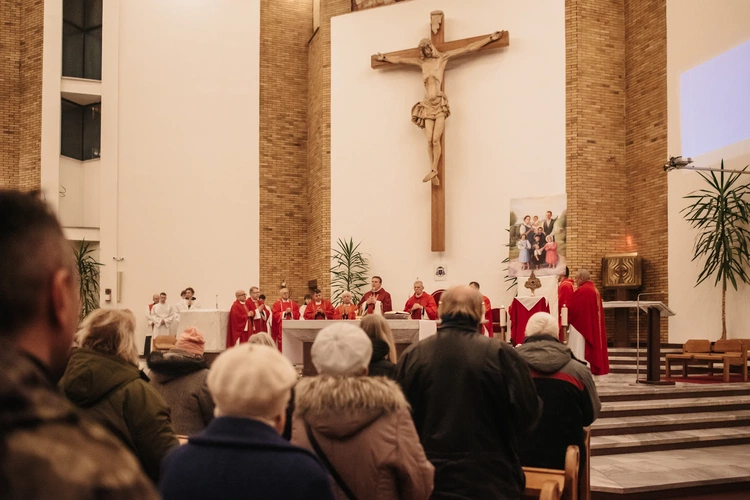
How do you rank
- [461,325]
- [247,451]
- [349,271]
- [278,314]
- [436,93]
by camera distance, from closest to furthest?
[247,451] → [461,325] → [278,314] → [436,93] → [349,271]

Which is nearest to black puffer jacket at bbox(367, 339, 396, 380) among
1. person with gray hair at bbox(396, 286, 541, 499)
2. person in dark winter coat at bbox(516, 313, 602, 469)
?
person with gray hair at bbox(396, 286, 541, 499)

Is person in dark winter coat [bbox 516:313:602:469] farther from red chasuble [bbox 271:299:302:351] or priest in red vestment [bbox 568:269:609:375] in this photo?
red chasuble [bbox 271:299:302:351]

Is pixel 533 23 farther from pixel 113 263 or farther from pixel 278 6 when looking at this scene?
pixel 113 263

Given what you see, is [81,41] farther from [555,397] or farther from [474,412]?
[474,412]

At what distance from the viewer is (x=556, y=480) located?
3.48 metres

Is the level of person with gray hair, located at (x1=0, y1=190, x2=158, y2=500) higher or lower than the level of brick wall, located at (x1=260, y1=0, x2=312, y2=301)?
lower

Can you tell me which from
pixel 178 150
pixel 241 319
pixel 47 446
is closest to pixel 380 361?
pixel 47 446

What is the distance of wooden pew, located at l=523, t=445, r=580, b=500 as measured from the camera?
3.40m

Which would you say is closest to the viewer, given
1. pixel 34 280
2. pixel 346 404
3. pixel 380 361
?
pixel 34 280

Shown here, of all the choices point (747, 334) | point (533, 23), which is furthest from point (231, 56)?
point (747, 334)

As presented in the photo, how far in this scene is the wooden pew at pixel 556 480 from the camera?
3400mm

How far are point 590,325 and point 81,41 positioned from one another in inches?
513

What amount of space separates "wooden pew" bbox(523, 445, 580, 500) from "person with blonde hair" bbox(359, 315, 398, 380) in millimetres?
888

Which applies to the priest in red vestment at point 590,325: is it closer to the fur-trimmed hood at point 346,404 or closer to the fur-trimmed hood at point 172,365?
the fur-trimmed hood at point 172,365
